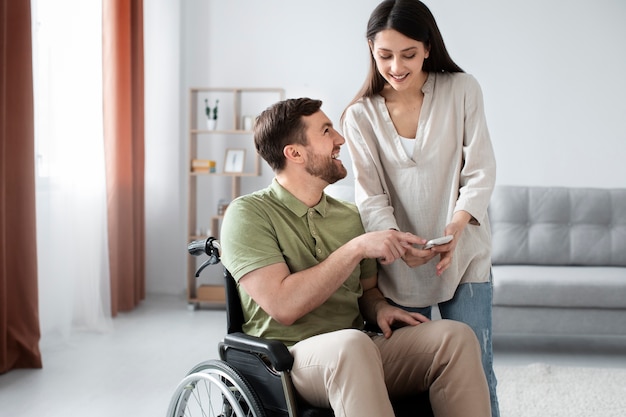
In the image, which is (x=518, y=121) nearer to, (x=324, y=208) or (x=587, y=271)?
(x=587, y=271)

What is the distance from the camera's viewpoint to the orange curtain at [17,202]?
120 inches

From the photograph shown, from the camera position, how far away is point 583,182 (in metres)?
4.79

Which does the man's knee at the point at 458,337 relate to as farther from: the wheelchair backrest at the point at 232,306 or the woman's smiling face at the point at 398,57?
the woman's smiling face at the point at 398,57

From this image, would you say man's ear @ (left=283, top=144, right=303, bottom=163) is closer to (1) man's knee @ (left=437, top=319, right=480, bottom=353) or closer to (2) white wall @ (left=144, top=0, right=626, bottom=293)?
(1) man's knee @ (left=437, top=319, right=480, bottom=353)

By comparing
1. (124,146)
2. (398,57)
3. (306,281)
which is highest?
(398,57)

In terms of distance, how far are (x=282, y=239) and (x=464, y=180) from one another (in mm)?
480

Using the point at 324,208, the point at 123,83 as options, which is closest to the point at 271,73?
the point at 123,83

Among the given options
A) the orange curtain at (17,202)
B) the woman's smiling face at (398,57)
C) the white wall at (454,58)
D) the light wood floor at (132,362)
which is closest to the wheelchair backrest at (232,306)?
the woman's smiling face at (398,57)

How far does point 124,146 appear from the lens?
14.8 ft

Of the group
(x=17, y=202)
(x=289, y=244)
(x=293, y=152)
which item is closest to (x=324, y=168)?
(x=293, y=152)

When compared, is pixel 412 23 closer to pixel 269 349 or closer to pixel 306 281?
pixel 306 281

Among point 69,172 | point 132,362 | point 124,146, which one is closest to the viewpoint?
point 132,362

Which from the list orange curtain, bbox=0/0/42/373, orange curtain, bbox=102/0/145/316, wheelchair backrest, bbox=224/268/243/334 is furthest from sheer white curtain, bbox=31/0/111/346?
wheelchair backrest, bbox=224/268/243/334

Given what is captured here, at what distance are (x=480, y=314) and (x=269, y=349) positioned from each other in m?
0.56
